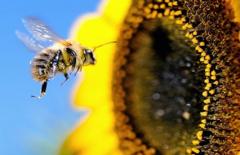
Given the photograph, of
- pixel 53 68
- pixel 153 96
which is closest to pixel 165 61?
pixel 153 96

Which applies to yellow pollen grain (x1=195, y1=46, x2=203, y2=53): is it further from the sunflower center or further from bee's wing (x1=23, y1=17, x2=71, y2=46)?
bee's wing (x1=23, y1=17, x2=71, y2=46)

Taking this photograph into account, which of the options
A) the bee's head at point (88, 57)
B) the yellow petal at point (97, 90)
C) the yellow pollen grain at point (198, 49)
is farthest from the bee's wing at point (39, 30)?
the yellow petal at point (97, 90)

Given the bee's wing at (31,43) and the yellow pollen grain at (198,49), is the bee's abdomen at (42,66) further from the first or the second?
the yellow pollen grain at (198,49)

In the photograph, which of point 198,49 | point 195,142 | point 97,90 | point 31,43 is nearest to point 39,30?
point 31,43

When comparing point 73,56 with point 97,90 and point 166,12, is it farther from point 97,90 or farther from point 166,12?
point 97,90

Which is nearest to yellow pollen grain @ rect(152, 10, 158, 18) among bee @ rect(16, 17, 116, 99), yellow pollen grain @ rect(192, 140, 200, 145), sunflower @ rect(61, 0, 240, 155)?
sunflower @ rect(61, 0, 240, 155)

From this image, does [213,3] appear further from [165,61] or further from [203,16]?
[165,61]
